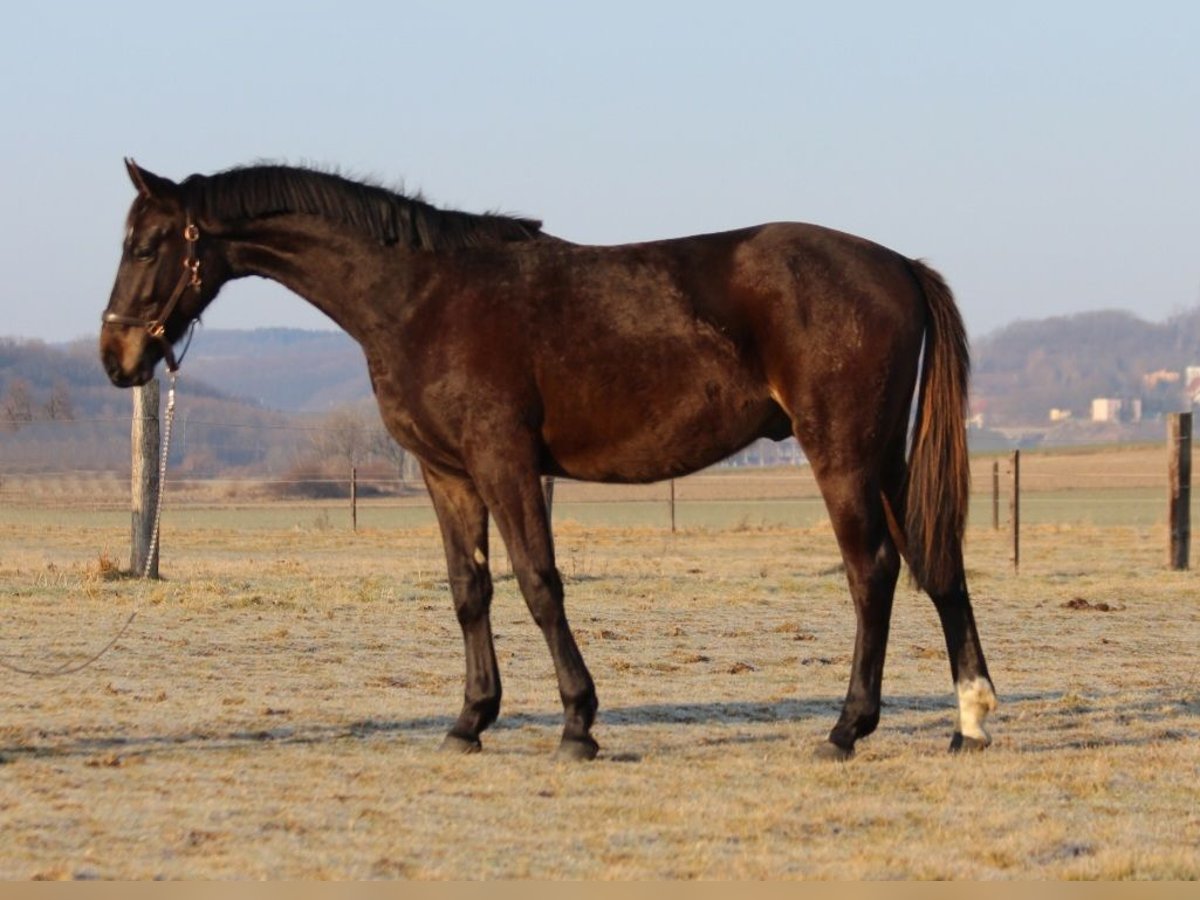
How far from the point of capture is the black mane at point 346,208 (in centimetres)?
790

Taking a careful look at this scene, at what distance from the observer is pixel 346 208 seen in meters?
7.96

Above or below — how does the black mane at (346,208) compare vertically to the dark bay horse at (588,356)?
above

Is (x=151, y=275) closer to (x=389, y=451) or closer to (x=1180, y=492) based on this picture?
(x=1180, y=492)

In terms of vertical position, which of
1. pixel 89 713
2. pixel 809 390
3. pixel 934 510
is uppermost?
pixel 809 390

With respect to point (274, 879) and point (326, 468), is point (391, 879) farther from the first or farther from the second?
point (326, 468)

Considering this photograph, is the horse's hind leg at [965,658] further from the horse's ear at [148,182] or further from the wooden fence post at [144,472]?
the wooden fence post at [144,472]

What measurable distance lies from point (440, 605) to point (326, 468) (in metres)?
39.4

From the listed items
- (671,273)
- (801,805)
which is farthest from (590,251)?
(801,805)

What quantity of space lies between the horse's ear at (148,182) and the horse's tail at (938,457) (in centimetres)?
348

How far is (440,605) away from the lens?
47.9ft

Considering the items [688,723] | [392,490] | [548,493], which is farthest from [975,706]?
[392,490]

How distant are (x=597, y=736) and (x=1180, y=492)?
13.2 meters

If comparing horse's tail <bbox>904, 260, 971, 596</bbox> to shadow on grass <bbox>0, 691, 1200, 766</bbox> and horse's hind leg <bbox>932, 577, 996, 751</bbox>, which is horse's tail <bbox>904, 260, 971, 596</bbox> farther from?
shadow on grass <bbox>0, 691, 1200, 766</bbox>

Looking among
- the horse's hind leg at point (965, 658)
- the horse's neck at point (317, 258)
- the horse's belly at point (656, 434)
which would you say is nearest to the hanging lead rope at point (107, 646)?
the horse's neck at point (317, 258)
